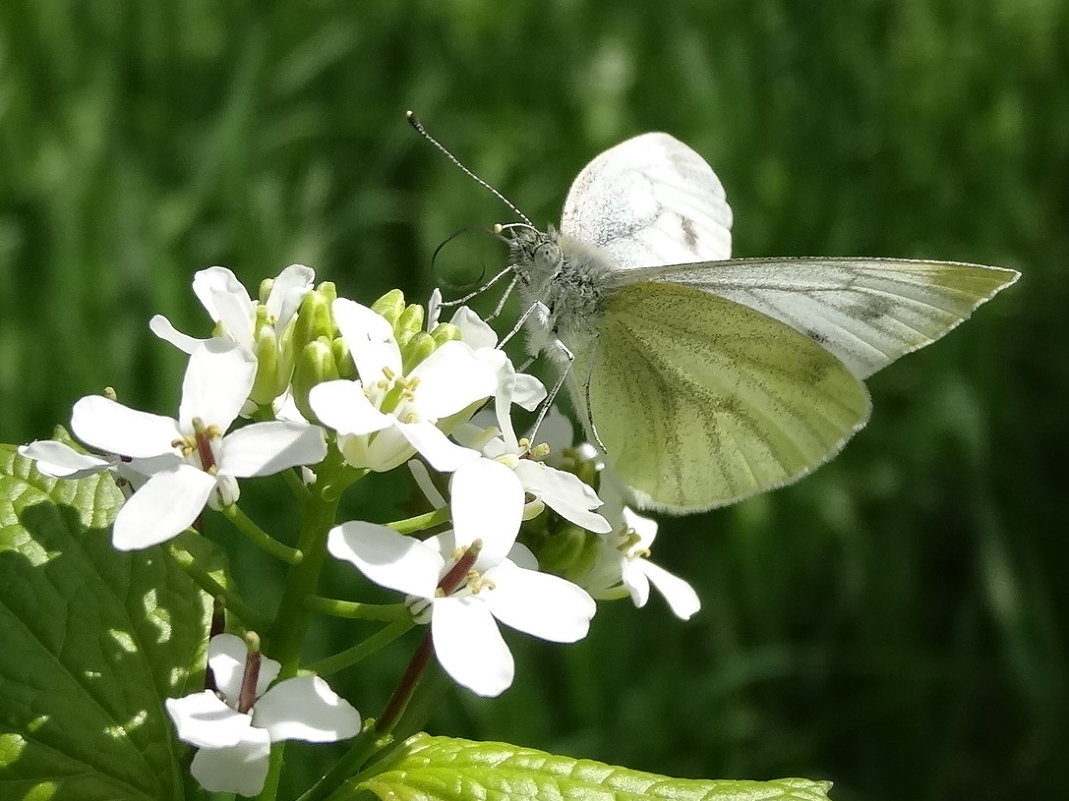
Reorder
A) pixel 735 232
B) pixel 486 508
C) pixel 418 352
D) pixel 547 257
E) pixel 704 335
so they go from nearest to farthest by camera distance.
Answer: pixel 486 508 < pixel 418 352 < pixel 547 257 < pixel 704 335 < pixel 735 232

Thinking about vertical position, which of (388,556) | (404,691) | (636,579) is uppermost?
(388,556)

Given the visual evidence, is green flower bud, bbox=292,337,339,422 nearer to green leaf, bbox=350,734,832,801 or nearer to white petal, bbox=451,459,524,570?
white petal, bbox=451,459,524,570

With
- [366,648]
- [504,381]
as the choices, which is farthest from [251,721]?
[504,381]

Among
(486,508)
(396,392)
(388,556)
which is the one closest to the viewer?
(388,556)

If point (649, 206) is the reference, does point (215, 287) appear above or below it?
below

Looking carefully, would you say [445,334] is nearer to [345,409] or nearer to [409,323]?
[409,323]

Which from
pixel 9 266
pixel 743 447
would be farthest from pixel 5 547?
pixel 9 266
